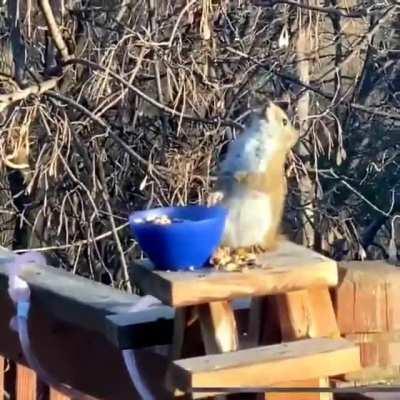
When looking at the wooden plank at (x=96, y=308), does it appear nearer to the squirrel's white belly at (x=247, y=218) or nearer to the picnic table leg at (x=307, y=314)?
the squirrel's white belly at (x=247, y=218)

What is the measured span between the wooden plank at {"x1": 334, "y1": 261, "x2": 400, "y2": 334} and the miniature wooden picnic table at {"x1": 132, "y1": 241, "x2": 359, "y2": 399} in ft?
0.05

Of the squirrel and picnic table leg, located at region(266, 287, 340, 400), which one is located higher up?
the squirrel

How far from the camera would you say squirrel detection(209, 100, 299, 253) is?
1.83m

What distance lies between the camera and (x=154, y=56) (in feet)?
14.7

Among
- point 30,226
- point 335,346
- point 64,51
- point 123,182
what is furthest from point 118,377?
point 30,226

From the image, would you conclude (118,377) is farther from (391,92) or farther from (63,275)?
(391,92)

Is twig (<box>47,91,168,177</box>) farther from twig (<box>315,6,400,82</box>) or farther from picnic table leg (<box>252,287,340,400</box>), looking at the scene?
picnic table leg (<box>252,287,340,400</box>)

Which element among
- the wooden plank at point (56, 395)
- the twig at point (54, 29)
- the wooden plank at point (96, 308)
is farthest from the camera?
the twig at point (54, 29)

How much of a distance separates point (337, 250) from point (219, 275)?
3856 millimetres

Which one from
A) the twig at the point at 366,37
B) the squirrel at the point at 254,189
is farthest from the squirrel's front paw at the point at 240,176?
the twig at the point at 366,37

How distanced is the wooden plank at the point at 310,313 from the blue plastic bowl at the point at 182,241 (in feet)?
0.41

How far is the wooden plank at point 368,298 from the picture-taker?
1.51m

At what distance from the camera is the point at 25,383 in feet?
7.78

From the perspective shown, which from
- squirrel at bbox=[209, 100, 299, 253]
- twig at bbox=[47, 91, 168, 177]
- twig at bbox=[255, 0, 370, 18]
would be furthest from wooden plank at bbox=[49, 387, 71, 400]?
twig at bbox=[255, 0, 370, 18]
